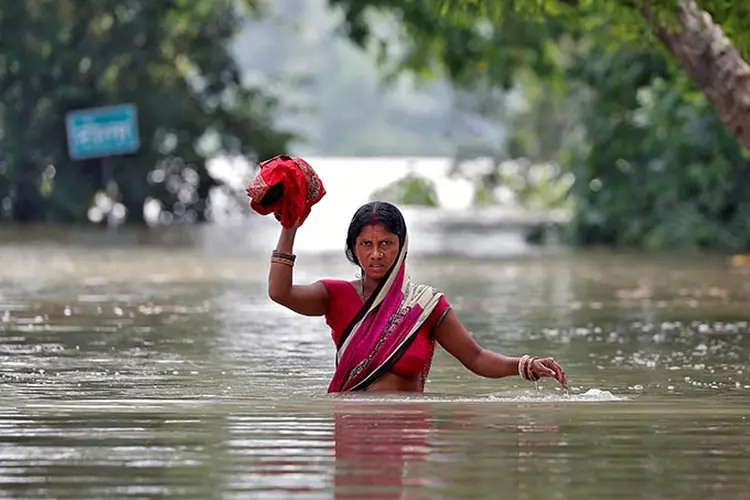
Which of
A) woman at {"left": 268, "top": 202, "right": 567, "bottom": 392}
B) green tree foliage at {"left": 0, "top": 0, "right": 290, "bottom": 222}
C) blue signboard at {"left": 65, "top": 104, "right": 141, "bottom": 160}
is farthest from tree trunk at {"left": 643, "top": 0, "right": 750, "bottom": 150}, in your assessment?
blue signboard at {"left": 65, "top": 104, "right": 141, "bottom": 160}

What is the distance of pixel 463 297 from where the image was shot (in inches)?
708

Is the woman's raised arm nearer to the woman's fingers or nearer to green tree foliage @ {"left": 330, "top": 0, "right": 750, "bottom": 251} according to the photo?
the woman's fingers

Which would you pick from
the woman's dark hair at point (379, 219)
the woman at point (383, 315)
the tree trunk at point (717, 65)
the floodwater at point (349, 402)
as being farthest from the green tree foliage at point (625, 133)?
the woman's dark hair at point (379, 219)

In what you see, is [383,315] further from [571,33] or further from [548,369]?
[571,33]

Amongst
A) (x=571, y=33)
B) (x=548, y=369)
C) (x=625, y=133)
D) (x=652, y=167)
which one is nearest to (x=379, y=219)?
(x=548, y=369)

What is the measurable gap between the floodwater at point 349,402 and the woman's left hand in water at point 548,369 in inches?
6.9

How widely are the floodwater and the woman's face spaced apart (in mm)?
547

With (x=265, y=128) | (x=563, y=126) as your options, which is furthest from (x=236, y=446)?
(x=563, y=126)

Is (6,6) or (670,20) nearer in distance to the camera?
(670,20)

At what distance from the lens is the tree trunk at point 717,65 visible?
16.4 m

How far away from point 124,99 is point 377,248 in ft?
99.6

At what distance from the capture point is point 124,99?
3844 centimetres

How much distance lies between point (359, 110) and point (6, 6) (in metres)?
82.2

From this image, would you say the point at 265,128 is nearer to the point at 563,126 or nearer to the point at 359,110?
the point at 563,126
